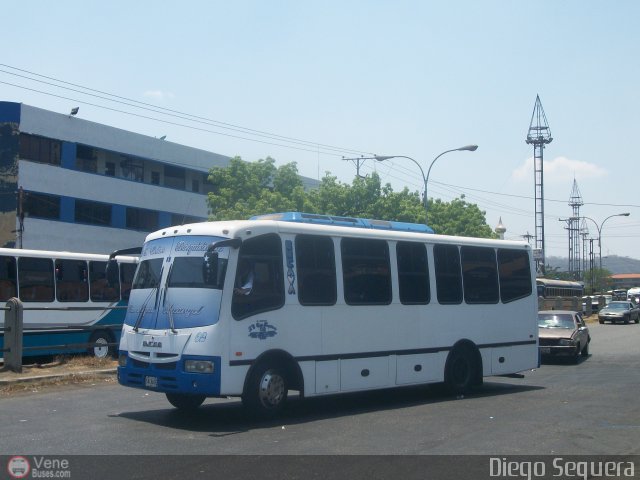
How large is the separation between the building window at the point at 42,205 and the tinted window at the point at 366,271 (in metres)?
31.3

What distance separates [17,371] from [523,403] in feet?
32.6

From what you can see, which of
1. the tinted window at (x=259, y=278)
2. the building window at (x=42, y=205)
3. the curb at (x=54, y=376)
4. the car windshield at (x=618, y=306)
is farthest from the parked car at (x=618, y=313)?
the tinted window at (x=259, y=278)

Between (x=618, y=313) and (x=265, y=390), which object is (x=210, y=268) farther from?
(x=618, y=313)

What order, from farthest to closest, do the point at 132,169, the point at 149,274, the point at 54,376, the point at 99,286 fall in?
the point at 132,169 < the point at 99,286 < the point at 54,376 < the point at 149,274

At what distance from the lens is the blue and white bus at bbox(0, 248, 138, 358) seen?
2036 cm

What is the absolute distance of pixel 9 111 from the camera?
1572 inches

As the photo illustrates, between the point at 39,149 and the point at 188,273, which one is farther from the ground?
the point at 39,149

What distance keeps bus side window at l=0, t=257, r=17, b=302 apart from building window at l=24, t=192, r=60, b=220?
71.3 feet

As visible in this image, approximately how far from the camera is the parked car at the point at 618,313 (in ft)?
175

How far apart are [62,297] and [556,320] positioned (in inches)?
600

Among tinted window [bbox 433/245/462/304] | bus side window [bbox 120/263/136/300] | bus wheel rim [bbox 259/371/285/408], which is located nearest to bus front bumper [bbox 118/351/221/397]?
bus wheel rim [bbox 259/371/285/408]

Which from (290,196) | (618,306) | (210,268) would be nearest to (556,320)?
(210,268)

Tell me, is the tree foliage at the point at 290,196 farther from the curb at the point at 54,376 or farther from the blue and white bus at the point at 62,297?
the curb at the point at 54,376

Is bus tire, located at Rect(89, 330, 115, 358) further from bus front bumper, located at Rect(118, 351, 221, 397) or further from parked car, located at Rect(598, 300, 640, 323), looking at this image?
parked car, located at Rect(598, 300, 640, 323)
